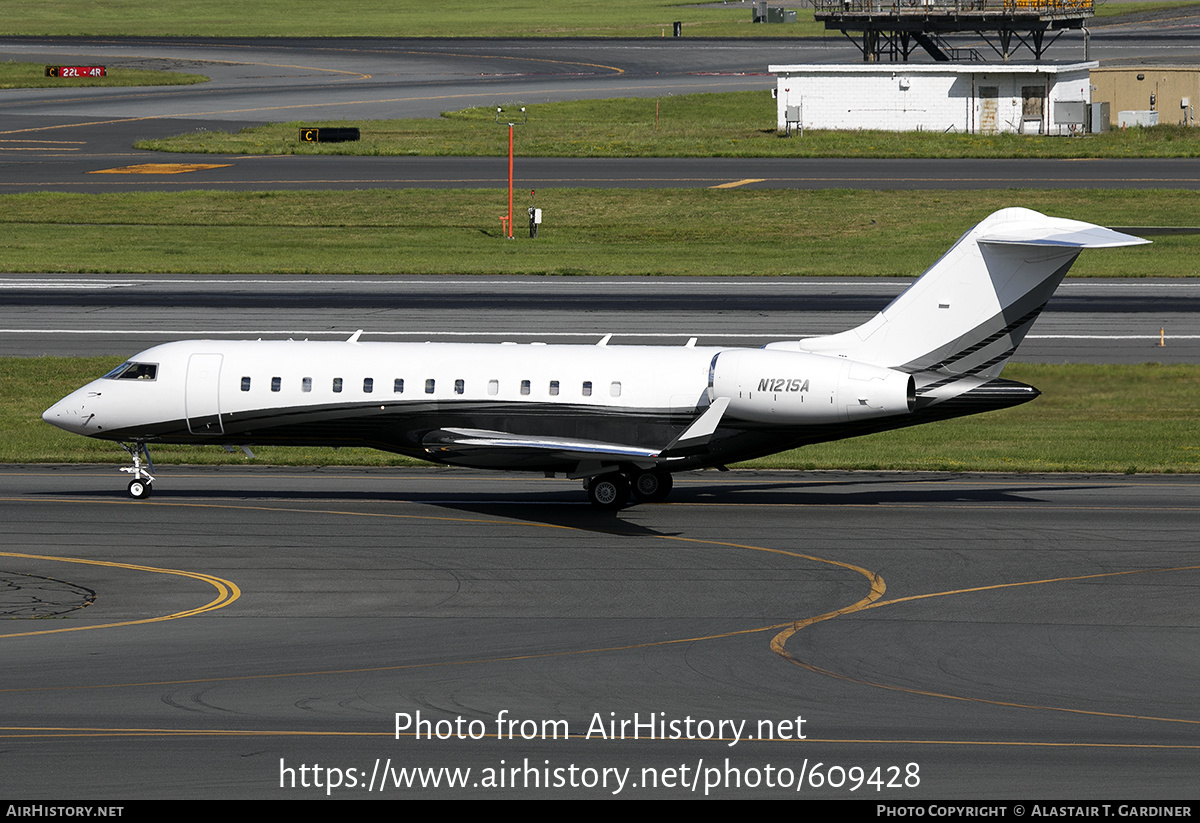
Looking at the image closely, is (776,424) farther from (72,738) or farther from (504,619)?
(72,738)

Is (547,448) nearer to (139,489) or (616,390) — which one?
(616,390)

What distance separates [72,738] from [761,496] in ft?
58.4

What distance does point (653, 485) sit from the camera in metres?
32.0

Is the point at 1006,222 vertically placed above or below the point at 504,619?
above

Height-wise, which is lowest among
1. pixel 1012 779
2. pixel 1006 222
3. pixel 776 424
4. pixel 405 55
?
pixel 1012 779

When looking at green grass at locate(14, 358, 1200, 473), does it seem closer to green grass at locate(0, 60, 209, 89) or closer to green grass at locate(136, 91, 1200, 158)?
green grass at locate(136, 91, 1200, 158)

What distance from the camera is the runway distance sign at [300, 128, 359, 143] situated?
8975 centimetres

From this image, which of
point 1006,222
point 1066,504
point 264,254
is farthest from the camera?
point 264,254


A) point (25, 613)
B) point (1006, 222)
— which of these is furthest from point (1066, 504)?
point (25, 613)

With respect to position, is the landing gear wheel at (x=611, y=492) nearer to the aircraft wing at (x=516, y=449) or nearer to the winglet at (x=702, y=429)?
the aircraft wing at (x=516, y=449)

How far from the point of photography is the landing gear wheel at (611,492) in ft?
101

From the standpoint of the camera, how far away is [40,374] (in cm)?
4466

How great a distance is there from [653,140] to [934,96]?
16.8 meters

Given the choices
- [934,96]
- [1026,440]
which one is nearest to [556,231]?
[934,96]
